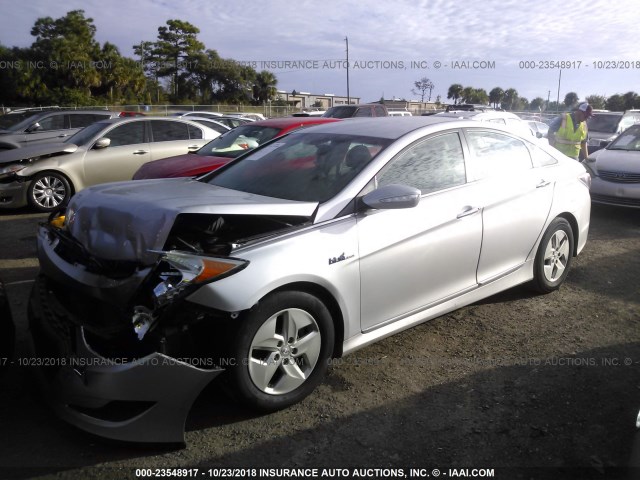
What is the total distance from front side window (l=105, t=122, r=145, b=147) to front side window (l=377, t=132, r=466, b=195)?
666 cm

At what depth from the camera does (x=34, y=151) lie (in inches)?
327

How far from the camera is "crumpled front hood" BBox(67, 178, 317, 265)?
9.39 ft

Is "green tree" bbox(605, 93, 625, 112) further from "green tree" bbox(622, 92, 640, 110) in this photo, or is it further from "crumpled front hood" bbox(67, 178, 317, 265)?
"crumpled front hood" bbox(67, 178, 317, 265)

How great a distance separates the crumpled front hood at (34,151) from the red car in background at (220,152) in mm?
2065

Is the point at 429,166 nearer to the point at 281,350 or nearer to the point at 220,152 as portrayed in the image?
the point at 281,350

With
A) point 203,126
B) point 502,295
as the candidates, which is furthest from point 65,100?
point 502,295

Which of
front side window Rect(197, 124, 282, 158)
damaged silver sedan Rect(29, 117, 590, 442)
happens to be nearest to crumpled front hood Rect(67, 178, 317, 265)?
damaged silver sedan Rect(29, 117, 590, 442)

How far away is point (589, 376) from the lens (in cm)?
349

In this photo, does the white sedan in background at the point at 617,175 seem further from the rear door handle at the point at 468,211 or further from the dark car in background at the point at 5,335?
the dark car in background at the point at 5,335

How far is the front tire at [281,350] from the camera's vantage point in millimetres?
2756


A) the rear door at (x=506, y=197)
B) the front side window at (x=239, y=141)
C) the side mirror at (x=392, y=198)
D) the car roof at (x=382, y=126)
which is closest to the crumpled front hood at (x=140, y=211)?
the side mirror at (x=392, y=198)

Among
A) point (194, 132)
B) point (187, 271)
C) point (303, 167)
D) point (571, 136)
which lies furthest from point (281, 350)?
point (571, 136)

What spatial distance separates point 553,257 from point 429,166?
5.89 feet

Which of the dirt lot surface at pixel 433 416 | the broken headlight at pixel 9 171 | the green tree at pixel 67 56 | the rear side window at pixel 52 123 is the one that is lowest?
the dirt lot surface at pixel 433 416
